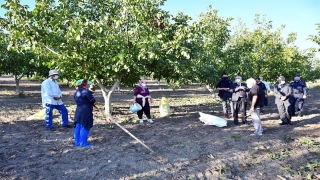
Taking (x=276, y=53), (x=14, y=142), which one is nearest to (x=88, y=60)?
(x=14, y=142)

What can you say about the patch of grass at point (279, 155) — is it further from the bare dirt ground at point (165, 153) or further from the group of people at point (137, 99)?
the group of people at point (137, 99)

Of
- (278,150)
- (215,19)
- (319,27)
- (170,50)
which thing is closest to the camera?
(278,150)

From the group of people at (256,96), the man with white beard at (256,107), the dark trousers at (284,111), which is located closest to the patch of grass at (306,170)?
the man with white beard at (256,107)

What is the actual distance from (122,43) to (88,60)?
5.21 feet

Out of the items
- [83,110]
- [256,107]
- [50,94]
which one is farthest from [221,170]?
[50,94]

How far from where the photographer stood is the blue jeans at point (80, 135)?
6.28 metres

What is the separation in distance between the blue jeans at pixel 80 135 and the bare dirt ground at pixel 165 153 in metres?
0.20

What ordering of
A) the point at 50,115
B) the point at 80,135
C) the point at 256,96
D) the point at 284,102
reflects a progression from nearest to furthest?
the point at 80,135 → the point at 256,96 → the point at 50,115 → the point at 284,102

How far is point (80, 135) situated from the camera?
6.33m

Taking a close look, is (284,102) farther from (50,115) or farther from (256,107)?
(50,115)

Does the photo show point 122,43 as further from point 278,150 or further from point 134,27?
point 278,150

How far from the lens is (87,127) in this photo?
6.22m

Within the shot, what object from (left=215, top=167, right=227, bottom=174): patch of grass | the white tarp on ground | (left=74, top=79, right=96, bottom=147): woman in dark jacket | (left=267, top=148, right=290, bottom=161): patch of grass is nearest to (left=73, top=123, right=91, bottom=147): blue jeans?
(left=74, top=79, right=96, bottom=147): woman in dark jacket

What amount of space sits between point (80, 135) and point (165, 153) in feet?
7.30
